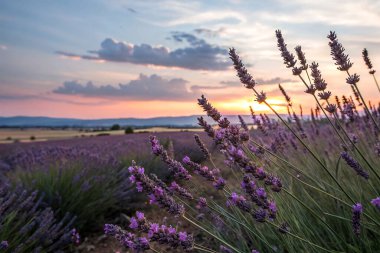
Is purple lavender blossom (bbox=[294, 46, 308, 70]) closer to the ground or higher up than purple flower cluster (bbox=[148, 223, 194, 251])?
higher up

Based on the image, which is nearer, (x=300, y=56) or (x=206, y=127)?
(x=206, y=127)

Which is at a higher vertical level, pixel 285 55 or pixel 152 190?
pixel 285 55

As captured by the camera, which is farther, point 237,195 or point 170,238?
point 237,195

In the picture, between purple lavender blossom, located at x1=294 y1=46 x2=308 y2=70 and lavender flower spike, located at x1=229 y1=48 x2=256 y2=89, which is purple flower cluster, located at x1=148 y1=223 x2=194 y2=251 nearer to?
lavender flower spike, located at x1=229 y1=48 x2=256 y2=89

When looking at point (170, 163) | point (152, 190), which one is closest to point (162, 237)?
point (152, 190)

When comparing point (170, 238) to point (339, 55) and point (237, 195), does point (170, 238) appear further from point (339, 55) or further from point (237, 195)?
point (339, 55)

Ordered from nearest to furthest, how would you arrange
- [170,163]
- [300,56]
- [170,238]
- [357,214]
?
[170,238] < [357,214] < [170,163] < [300,56]

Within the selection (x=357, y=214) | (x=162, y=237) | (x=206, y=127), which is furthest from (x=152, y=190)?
(x=357, y=214)

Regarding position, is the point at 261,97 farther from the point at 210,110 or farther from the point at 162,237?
the point at 162,237

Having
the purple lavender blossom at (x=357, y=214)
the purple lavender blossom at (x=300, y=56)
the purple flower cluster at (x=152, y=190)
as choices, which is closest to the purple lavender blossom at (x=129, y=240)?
the purple flower cluster at (x=152, y=190)

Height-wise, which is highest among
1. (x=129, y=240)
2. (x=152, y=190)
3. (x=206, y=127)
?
(x=206, y=127)

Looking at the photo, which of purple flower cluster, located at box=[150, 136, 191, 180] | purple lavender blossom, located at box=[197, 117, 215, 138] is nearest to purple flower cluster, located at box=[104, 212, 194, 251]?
purple flower cluster, located at box=[150, 136, 191, 180]

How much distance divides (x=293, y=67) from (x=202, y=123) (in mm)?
595

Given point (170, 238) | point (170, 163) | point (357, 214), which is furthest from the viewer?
point (170, 163)
